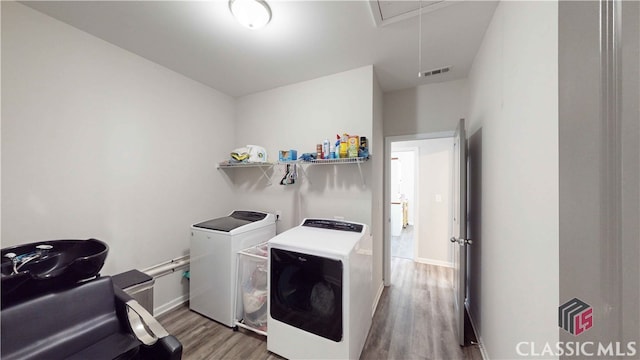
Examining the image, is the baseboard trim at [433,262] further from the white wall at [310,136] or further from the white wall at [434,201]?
the white wall at [310,136]

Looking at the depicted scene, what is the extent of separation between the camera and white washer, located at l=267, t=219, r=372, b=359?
146 centimetres

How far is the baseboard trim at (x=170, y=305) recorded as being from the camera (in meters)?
2.18

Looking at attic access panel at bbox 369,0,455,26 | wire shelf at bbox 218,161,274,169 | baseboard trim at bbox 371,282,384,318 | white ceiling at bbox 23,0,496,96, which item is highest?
white ceiling at bbox 23,0,496,96

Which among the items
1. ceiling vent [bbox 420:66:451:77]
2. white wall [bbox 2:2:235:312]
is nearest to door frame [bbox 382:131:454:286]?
ceiling vent [bbox 420:66:451:77]

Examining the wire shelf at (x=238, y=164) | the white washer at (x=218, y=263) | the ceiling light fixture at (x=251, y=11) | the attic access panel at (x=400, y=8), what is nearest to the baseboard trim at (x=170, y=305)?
the white washer at (x=218, y=263)

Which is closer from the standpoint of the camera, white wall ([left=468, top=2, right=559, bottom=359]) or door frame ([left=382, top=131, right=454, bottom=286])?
white wall ([left=468, top=2, right=559, bottom=359])

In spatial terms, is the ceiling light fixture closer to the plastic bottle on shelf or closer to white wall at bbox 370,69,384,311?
the plastic bottle on shelf

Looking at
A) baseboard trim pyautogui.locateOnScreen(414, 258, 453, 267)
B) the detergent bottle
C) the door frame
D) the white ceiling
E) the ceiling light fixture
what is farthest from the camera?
baseboard trim pyautogui.locateOnScreen(414, 258, 453, 267)

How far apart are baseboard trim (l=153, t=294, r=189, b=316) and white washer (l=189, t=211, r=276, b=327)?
7.8 inches

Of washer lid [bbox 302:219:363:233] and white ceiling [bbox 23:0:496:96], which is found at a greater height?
white ceiling [bbox 23:0:496:96]

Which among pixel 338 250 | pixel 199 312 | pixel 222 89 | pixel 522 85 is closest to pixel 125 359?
pixel 338 250

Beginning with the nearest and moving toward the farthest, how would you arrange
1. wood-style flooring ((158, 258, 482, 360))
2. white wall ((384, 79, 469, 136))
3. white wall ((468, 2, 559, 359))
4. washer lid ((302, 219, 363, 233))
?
white wall ((468, 2, 559, 359))
wood-style flooring ((158, 258, 482, 360))
washer lid ((302, 219, 363, 233))
white wall ((384, 79, 469, 136))

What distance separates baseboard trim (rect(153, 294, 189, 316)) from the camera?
7.14 ft

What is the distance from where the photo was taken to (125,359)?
0.99 m
